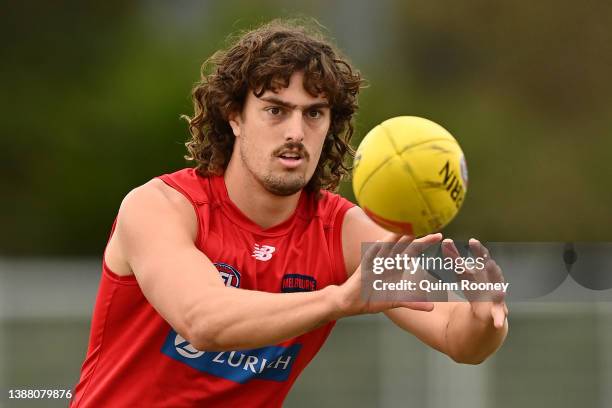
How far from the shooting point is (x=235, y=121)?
637cm

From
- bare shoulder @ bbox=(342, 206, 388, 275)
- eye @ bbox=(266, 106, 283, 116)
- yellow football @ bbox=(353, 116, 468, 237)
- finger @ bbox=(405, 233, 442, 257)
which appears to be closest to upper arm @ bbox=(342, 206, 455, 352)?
bare shoulder @ bbox=(342, 206, 388, 275)

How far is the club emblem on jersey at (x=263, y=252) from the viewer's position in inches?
234

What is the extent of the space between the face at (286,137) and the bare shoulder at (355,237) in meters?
0.45

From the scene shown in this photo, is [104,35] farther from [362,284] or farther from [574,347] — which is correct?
[362,284]

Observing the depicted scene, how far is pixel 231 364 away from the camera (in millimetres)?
5887

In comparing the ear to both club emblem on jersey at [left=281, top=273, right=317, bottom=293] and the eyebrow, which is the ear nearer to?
the eyebrow

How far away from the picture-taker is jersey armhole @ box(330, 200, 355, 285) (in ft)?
20.0

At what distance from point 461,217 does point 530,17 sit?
28.2 feet

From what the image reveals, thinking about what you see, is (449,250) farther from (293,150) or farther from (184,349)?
(184,349)

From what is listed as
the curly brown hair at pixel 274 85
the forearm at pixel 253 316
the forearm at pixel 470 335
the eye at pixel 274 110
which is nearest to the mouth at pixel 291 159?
the eye at pixel 274 110

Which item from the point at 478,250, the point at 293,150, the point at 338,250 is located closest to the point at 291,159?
the point at 293,150

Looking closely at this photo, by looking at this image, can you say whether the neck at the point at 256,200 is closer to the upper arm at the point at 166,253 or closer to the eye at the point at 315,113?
the upper arm at the point at 166,253

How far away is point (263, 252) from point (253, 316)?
1.13 meters

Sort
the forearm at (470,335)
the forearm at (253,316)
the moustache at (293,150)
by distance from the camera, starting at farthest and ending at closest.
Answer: the moustache at (293,150)
the forearm at (470,335)
the forearm at (253,316)
